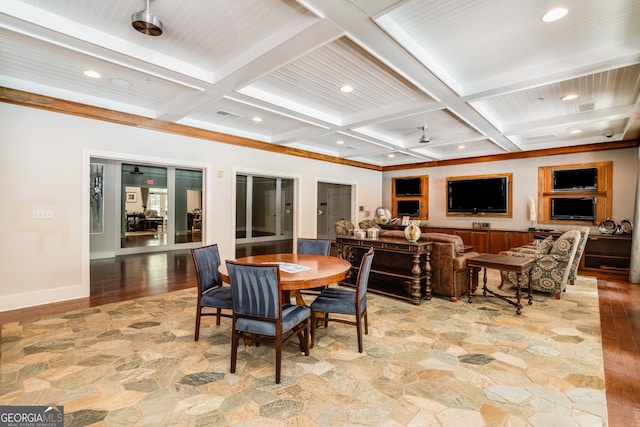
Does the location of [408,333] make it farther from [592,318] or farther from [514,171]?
[514,171]

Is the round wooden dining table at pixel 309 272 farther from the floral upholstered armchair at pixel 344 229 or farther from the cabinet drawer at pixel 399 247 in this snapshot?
the floral upholstered armchair at pixel 344 229

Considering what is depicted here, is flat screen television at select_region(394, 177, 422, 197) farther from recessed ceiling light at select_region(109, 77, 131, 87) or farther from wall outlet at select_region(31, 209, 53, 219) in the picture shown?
wall outlet at select_region(31, 209, 53, 219)

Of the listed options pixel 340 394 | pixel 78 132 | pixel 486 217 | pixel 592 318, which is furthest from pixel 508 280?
pixel 78 132

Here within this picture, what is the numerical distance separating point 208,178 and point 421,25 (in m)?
4.21

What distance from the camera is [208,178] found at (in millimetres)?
5492

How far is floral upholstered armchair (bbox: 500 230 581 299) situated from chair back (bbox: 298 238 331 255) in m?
2.92

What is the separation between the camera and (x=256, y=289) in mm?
2312

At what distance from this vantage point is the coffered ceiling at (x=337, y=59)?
7.70 ft

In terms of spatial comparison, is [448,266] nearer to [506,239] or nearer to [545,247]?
[545,247]

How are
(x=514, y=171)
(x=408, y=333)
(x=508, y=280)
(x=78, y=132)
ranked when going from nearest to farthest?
(x=408, y=333)
(x=78, y=132)
(x=508, y=280)
(x=514, y=171)

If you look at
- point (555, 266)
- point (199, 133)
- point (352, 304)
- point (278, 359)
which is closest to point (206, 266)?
point (278, 359)

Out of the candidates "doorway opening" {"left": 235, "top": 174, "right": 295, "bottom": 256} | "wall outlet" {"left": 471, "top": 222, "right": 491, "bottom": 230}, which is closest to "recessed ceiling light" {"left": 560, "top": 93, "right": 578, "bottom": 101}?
"wall outlet" {"left": 471, "top": 222, "right": 491, "bottom": 230}

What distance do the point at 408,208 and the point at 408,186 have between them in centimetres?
67

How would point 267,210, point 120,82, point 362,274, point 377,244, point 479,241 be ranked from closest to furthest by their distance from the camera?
1. point 362,274
2. point 120,82
3. point 377,244
4. point 479,241
5. point 267,210
